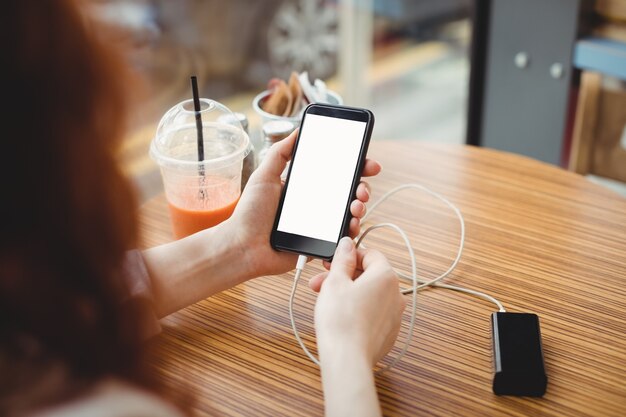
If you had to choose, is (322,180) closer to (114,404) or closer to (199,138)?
(199,138)

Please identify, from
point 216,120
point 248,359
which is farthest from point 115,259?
point 216,120

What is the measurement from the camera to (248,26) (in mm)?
2826

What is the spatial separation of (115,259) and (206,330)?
378mm

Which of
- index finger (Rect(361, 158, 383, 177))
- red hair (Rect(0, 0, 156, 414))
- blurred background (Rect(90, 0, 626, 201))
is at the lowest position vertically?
blurred background (Rect(90, 0, 626, 201))

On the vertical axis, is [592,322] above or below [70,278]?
below

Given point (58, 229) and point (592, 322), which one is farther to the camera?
point (592, 322)

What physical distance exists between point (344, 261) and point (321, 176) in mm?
182

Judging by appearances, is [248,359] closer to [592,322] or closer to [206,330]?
[206,330]

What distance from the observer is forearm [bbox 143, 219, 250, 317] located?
91cm

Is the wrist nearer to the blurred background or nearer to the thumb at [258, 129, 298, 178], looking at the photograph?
the thumb at [258, 129, 298, 178]

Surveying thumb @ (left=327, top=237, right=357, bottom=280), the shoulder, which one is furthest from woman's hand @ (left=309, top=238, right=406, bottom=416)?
the shoulder

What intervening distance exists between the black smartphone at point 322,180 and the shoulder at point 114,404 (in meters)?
0.45

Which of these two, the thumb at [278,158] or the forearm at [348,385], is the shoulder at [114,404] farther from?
the thumb at [278,158]

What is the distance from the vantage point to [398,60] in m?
3.07
